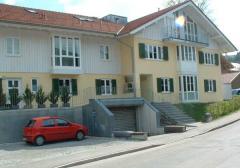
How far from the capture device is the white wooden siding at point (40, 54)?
2788 centimetres

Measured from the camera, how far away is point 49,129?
22.4 meters

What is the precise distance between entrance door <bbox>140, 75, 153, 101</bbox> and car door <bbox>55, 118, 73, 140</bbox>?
13.3 meters

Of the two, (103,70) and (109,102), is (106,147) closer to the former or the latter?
(109,102)

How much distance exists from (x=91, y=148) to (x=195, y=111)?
682 inches

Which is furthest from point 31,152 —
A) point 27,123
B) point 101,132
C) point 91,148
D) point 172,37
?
point 172,37

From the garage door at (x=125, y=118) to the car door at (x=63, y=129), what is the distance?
7072 mm

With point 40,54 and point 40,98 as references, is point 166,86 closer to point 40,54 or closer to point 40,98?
point 40,54

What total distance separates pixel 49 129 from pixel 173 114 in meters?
12.4

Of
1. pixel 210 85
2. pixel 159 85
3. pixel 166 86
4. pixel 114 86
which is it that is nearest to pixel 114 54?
pixel 114 86

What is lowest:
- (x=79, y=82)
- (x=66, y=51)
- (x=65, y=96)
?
(x=65, y=96)

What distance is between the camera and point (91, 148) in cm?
1941

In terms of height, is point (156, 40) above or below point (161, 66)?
above

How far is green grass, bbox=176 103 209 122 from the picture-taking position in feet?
109

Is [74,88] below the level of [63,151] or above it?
above
